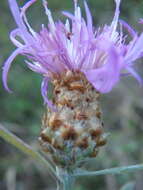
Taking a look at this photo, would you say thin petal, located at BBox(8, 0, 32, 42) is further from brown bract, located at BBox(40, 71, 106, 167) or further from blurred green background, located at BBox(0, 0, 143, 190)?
blurred green background, located at BBox(0, 0, 143, 190)

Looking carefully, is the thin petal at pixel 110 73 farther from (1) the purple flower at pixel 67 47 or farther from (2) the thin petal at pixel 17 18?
(2) the thin petal at pixel 17 18

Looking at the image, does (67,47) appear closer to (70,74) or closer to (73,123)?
(70,74)

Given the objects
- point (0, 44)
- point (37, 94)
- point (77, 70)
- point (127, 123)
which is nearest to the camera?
point (77, 70)

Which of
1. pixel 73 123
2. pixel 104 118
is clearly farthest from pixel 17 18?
pixel 104 118

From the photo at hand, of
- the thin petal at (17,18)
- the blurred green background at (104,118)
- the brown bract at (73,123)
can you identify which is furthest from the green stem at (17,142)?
the blurred green background at (104,118)

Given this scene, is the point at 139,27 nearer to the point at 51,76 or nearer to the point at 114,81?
the point at 51,76

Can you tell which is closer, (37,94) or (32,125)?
(32,125)

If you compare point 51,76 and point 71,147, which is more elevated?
point 51,76

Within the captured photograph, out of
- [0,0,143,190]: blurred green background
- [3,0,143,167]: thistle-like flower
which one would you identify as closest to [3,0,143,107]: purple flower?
[3,0,143,167]: thistle-like flower

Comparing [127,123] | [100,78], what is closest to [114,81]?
[100,78]
